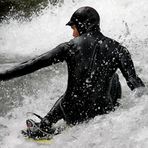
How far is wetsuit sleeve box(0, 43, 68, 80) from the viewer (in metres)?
5.29

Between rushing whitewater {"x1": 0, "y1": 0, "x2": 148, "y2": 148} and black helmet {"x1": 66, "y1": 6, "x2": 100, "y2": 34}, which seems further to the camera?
black helmet {"x1": 66, "y1": 6, "x2": 100, "y2": 34}

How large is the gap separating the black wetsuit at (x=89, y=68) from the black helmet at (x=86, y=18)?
0.23ft

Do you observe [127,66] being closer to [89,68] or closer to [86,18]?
[89,68]

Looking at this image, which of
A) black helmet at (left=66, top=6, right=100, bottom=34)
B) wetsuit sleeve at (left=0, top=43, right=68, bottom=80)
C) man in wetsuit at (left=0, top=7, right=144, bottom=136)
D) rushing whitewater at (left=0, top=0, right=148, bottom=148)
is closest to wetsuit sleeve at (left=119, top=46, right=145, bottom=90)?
man in wetsuit at (left=0, top=7, right=144, bottom=136)

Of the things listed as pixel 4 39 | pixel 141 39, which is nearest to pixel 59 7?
pixel 4 39

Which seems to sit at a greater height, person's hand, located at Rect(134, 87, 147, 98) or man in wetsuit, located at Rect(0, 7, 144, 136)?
A: man in wetsuit, located at Rect(0, 7, 144, 136)

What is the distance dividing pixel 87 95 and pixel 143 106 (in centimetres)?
67

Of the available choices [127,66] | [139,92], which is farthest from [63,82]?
[127,66]

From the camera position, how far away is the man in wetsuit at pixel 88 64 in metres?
5.32

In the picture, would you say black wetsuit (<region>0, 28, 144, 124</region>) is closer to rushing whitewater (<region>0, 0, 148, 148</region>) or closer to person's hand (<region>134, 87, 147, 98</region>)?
person's hand (<region>134, 87, 147, 98</region>)

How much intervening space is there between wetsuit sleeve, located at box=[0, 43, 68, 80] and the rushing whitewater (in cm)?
89

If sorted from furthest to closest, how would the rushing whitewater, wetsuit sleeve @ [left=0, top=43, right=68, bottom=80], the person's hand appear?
the person's hand, wetsuit sleeve @ [left=0, top=43, right=68, bottom=80], the rushing whitewater

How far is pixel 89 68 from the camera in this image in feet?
17.7

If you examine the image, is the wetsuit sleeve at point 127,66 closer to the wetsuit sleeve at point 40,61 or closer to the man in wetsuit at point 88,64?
the man in wetsuit at point 88,64
